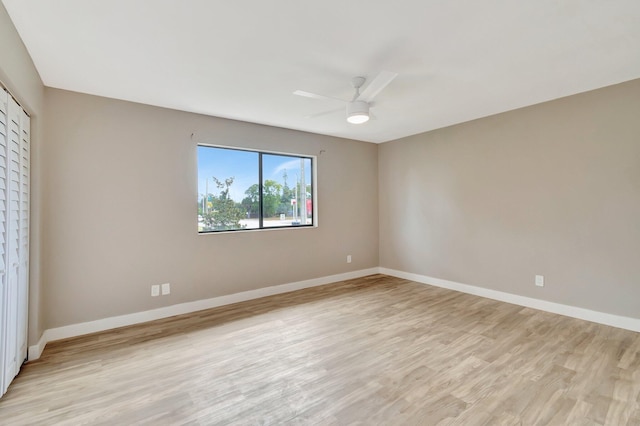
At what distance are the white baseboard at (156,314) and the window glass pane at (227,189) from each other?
3.10 feet

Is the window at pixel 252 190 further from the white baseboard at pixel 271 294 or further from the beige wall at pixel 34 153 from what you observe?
the beige wall at pixel 34 153

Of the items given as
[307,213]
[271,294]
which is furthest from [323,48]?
[271,294]

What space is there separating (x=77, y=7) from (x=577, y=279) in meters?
5.13

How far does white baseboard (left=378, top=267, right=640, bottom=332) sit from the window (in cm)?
230

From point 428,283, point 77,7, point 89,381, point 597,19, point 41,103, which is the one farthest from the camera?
point 428,283

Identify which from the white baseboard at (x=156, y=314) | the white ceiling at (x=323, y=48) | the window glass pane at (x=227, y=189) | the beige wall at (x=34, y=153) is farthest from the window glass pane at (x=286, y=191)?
the beige wall at (x=34, y=153)

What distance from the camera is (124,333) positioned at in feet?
10.2

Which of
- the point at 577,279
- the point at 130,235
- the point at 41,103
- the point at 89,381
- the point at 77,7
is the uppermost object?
the point at 77,7

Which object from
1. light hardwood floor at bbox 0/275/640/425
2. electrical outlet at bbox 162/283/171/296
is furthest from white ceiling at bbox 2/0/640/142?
light hardwood floor at bbox 0/275/640/425

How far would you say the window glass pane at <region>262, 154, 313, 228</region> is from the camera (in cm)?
449

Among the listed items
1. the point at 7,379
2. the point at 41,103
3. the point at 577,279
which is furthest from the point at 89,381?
the point at 577,279

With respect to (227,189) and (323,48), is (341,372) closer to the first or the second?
(323,48)

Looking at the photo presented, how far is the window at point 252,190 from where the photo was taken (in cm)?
399

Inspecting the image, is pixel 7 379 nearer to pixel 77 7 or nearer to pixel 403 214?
pixel 77 7
